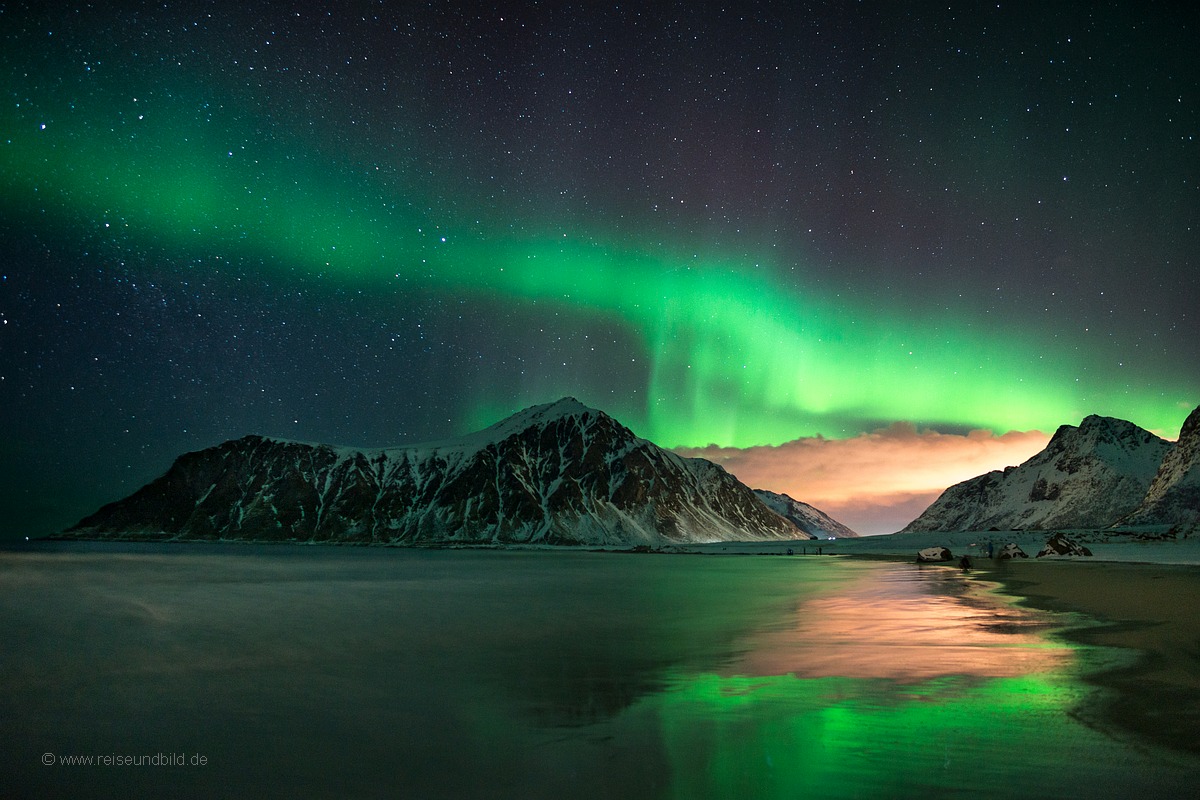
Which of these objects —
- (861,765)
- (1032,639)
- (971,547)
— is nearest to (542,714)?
(861,765)

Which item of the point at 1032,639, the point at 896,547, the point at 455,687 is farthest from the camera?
the point at 896,547

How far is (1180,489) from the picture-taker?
15900 cm

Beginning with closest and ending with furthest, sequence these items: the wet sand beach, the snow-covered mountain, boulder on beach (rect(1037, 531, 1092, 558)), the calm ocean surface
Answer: the calm ocean surface → the wet sand beach → boulder on beach (rect(1037, 531, 1092, 558)) → the snow-covered mountain

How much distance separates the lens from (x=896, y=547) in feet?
503

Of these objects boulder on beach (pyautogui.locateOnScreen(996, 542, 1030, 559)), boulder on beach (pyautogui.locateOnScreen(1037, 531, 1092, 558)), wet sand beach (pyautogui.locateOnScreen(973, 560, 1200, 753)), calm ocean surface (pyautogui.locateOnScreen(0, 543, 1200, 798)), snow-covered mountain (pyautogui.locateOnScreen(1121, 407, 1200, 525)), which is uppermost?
snow-covered mountain (pyautogui.locateOnScreen(1121, 407, 1200, 525))

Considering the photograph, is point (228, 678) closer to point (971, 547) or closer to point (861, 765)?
point (861, 765)

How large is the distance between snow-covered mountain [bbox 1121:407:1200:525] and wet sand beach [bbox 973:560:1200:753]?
448 feet

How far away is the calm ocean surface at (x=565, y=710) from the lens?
895 centimetres

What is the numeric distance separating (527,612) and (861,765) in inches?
952

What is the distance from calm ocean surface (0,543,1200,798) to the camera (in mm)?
8945

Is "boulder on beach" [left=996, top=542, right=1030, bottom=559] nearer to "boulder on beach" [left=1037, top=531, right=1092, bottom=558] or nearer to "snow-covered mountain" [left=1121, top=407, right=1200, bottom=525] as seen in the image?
"boulder on beach" [left=1037, top=531, right=1092, bottom=558]

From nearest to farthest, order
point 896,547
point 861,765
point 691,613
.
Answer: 1. point 861,765
2. point 691,613
3. point 896,547

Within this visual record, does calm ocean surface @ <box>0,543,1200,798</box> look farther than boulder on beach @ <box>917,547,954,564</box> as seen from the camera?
No

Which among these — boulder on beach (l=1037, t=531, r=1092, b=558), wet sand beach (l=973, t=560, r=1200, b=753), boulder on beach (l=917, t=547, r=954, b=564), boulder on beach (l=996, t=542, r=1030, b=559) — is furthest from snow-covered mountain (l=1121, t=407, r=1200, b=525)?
wet sand beach (l=973, t=560, r=1200, b=753)
